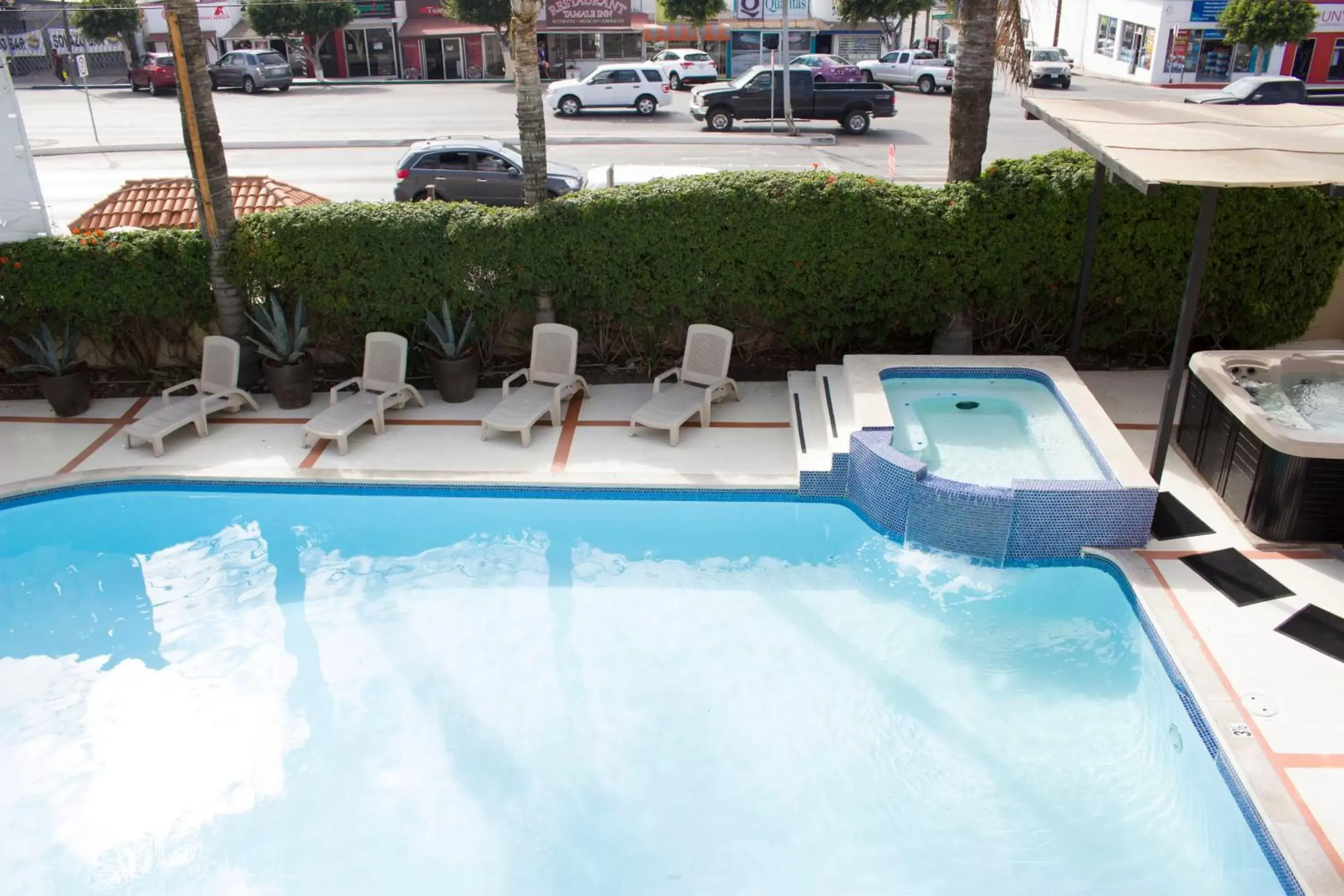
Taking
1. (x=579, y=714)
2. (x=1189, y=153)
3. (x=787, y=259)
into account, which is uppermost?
(x=1189, y=153)

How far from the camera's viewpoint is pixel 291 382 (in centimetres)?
1159

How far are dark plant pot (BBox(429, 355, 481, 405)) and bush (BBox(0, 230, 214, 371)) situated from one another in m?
2.83

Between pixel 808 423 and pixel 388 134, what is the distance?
2246cm

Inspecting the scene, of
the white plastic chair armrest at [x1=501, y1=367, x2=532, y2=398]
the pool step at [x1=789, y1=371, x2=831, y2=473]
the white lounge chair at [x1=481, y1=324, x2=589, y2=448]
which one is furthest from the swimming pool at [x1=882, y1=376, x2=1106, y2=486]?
the white plastic chair armrest at [x1=501, y1=367, x2=532, y2=398]

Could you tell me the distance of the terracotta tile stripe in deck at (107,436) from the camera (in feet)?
34.8

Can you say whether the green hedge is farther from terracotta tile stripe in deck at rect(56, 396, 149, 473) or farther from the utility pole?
the utility pole

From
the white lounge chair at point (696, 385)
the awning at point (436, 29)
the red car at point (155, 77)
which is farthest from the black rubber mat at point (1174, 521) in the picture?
the awning at point (436, 29)

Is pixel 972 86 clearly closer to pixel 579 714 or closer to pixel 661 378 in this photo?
pixel 661 378

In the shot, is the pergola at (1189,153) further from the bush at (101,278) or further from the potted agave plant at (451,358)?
the bush at (101,278)

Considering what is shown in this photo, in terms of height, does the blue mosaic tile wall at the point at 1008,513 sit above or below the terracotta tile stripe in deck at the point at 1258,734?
above

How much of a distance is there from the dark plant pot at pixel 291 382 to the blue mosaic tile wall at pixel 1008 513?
636 cm

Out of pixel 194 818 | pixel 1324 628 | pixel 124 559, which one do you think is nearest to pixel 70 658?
pixel 124 559

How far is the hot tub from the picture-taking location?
8.36 m

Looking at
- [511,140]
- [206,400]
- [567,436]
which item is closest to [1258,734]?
[567,436]
